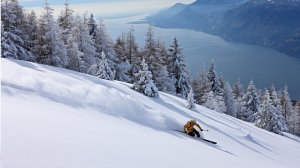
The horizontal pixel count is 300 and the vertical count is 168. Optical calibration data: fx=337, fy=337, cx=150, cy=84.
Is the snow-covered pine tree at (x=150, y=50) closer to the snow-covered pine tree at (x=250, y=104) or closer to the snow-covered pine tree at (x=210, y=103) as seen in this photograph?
the snow-covered pine tree at (x=210, y=103)

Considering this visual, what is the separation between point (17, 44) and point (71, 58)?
22.0 feet

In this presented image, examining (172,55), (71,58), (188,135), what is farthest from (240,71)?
(188,135)

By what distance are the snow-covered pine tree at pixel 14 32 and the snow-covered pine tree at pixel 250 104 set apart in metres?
43.4

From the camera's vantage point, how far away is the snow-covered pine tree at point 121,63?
4819 cm

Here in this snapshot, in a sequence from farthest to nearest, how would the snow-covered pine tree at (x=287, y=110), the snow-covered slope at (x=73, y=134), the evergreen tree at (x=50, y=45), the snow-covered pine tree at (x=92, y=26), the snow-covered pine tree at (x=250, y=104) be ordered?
the snow-covered pine tree at (x=287, y=110), the snow-covered pine tree at (x=250, y=104), the snow-covered pine tree at (x=92, y=26), the evergreen tree at (x=50, y=45), the snow-covered slope at (x=73, y=134)

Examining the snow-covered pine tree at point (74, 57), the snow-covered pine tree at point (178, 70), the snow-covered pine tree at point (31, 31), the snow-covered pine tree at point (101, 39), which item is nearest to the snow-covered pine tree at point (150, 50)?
the snow-covered pine tree at point (178, 70)

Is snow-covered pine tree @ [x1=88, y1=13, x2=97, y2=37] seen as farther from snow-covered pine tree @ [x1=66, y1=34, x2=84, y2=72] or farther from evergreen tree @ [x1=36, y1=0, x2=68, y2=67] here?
evergreen tree @ [x1=36, y1=0, x2=68, y2=67]

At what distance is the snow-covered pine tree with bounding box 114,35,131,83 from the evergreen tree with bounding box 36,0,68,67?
34.4 feet

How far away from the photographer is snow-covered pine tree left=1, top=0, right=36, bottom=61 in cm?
3519

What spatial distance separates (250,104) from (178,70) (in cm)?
2424

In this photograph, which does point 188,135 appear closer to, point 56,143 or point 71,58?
point 56,143

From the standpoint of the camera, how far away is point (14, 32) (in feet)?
125

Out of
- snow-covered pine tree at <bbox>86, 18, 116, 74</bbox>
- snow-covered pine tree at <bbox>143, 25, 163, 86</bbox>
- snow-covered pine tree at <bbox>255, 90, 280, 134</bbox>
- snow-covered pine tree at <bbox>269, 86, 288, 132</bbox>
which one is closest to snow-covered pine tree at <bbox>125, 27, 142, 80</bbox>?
snow-covered pine tree at <bbox>143, 25, 163, 86</bbox>

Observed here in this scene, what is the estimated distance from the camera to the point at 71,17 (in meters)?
49.2
